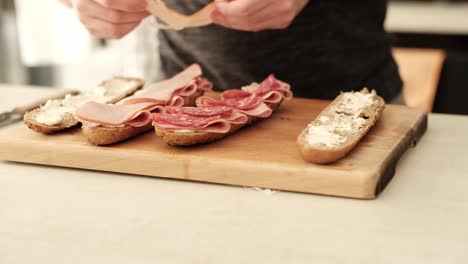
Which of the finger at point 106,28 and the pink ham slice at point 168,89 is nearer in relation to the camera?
the pink ham slice at point 168,89

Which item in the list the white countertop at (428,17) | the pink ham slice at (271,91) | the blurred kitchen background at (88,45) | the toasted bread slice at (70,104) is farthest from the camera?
the white countertop at (428,17)

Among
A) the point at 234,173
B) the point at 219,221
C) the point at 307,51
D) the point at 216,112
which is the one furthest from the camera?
the point at 307,51

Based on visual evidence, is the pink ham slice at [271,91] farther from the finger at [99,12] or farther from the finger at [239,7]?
the finger at [99,12]

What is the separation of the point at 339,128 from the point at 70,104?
585mm

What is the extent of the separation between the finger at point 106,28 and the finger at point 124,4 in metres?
0.06

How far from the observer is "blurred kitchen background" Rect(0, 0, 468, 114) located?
139 inches

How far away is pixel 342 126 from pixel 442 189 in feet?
0.73

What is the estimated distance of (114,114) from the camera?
1.32 m

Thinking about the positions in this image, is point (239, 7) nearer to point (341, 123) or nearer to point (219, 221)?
point (341, 123)

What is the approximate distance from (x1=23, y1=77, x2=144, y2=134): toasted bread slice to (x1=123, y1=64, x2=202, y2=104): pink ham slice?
0.10 m

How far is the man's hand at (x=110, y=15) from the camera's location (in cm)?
146

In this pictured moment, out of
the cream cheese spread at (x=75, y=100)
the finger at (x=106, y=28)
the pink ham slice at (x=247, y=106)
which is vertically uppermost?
the finger at (x=106, y=28)

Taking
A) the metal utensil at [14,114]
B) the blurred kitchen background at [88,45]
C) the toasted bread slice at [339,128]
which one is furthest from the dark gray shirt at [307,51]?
the blurred kitchen background at [88,45]

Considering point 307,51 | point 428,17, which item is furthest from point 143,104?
point 428,17
